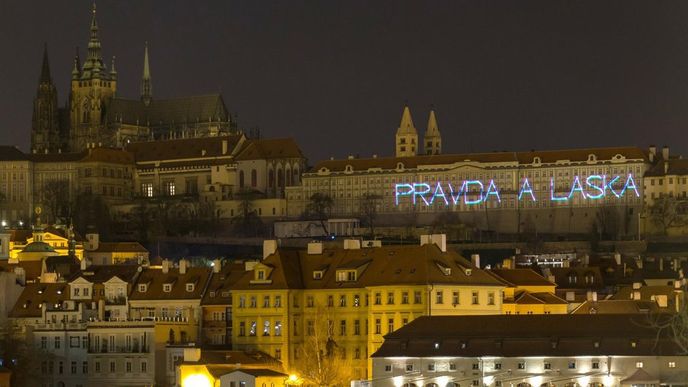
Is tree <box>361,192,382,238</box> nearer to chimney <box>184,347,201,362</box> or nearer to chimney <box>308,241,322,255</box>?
chimney <box>308,241,322,255</box>

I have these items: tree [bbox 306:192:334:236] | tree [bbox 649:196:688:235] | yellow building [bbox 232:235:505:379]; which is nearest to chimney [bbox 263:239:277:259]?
yellow building [bbox 232:235:505:379]

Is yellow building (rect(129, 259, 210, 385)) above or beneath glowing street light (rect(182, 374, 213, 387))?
above

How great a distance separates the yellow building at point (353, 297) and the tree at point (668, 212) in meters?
97.7

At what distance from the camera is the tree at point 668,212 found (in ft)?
554

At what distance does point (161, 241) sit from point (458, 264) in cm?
10341

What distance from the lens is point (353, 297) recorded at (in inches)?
2785

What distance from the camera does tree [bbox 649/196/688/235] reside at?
16900 centimetres

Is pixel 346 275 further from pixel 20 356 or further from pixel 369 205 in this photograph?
pixel 369 205

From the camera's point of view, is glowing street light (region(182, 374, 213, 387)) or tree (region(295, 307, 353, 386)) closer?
glowing street light (region(182, 374, 213, 387))

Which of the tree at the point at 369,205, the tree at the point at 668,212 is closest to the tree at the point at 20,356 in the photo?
the tree at the point at 668,212

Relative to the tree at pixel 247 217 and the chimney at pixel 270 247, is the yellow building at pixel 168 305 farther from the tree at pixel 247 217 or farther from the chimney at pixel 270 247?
the tree at pixel 247 217

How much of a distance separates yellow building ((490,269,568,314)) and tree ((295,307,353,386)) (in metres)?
6.45

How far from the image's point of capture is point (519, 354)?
62406mm

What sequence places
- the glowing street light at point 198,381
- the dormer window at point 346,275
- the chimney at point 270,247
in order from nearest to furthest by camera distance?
the glowing street light at point 198,381
the dormer window at point 346,275
the chimney at point 270,247
